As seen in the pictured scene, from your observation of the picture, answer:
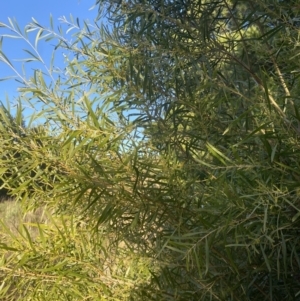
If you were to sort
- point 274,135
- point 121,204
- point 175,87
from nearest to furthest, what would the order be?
point 274,135
point 121,204
point 175,87

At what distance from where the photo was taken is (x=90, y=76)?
1226mm

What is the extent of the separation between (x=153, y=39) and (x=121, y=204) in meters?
0.44

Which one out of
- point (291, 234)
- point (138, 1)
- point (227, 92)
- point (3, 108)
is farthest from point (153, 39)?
point (291, 234)

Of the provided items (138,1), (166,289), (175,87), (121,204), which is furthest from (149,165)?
(138,1)

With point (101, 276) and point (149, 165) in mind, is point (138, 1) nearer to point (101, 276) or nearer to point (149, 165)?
point (149, 165)

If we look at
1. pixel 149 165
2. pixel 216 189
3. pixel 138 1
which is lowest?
pixel 216 189

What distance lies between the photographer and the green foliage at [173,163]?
0.83m

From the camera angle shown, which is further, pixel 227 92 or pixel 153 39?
pixel 153 39

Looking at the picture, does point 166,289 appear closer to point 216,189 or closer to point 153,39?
point 216,189

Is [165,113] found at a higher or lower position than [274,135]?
higher

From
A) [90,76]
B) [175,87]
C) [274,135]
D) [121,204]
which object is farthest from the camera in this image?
[90,76]

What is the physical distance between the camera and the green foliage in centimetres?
83

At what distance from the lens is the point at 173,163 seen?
104cm

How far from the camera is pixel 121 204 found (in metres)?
0.96
